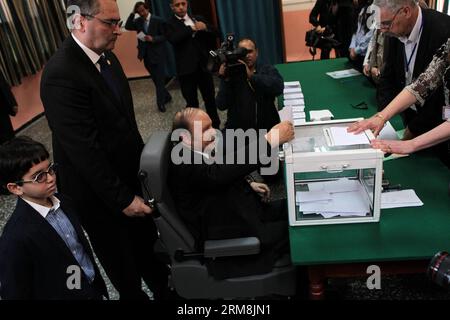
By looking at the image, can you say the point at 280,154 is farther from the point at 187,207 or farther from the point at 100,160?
the point at 100,160

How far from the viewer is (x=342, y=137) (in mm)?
1464

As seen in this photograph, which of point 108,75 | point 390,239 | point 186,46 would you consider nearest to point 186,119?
point 108,75

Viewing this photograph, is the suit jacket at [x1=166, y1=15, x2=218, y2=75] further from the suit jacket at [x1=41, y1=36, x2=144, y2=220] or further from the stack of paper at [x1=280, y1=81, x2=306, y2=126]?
the suit jacket at [x1=41, y1=36, x2=144, y2=220]

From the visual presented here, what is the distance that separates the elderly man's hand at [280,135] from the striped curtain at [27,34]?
12.6 feet

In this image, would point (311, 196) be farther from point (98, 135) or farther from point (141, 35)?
point (141, 35)

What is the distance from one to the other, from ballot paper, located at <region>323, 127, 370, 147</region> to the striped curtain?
397 centimetres

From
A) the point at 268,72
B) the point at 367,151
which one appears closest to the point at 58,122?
the point at 367,151

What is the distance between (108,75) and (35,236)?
69cm

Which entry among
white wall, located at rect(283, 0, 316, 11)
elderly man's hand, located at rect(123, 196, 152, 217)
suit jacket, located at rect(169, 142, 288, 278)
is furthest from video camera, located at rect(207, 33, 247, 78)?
A: white wall, located at rect(283, 0, 316, 11)

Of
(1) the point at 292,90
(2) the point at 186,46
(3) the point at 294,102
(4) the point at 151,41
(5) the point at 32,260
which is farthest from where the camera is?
(4) the point at 151,41

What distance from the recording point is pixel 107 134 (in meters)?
1.58

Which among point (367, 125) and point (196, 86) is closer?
point (367, 125)
